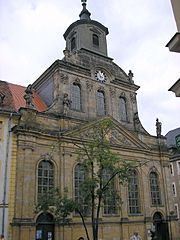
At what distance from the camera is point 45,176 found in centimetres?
2370

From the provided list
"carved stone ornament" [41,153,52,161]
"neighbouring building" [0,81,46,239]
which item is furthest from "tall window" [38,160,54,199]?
"neighbouring building" [0,81,46,239]

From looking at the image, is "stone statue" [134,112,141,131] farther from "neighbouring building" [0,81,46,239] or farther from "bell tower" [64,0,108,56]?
"neighbouring building" [0,81,46,239]

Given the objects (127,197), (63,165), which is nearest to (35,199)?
(63,165)

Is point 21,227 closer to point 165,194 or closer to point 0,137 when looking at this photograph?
point 0,137

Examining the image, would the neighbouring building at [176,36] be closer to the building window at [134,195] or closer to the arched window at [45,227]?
the arched window at [45,227]

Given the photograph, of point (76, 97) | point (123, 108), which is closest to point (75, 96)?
point (76, 97)

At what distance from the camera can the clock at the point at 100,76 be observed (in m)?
31.3

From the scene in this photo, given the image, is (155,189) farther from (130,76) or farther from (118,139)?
(130,76)

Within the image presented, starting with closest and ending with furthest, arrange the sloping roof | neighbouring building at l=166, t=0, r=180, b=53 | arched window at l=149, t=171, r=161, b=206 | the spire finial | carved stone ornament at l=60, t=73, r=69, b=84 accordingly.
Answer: neighbouring building at l=166, t=0, r=180, b=53
the sloping roof
carved stone ornament at l=60, t=73, r=69, b=84
arched window at l=149, t=171, r=161, b=206
the spire finial

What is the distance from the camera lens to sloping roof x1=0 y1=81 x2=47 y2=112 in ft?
83.9

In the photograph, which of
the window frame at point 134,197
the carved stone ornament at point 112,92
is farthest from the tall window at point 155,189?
the carved stone ornament at point 112,92

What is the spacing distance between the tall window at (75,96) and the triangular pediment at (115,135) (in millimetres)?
2477

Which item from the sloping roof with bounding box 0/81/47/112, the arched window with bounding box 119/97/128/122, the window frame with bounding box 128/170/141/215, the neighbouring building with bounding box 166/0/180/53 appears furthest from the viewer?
the arched window with bounding box 119/97/128/122

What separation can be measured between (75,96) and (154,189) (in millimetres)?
12200
